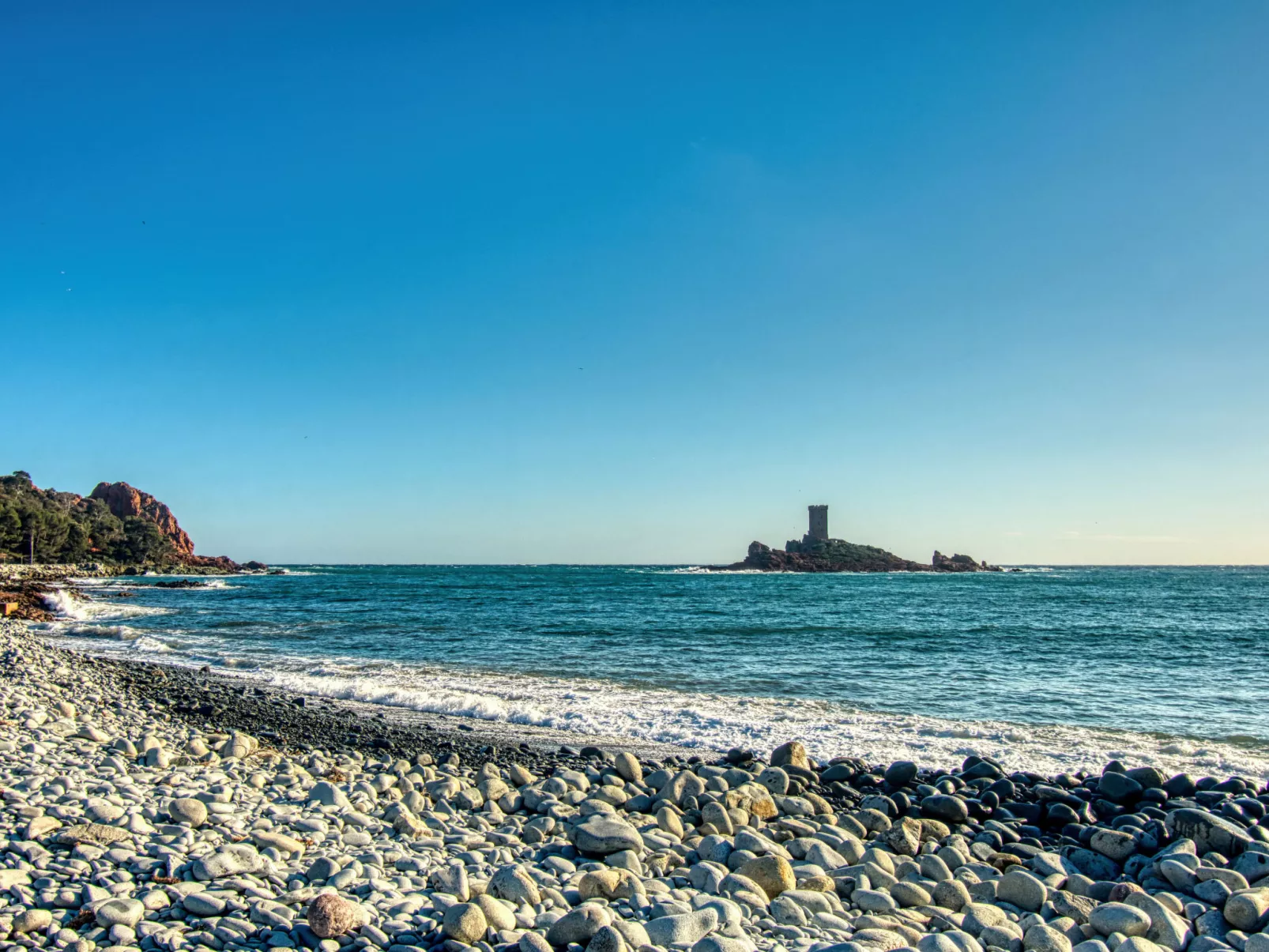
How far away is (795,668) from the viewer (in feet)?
60.5

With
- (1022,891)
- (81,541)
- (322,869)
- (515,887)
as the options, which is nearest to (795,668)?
(1022,891)

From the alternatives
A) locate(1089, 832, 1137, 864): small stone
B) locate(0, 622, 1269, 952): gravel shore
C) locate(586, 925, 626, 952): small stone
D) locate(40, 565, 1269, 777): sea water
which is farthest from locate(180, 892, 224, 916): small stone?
locate(40, 565, 1269, 777): sea water

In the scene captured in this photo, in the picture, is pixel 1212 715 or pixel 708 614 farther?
pixel 708 614

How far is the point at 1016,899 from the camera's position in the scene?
5.42 m

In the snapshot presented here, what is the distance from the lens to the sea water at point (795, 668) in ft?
37.9

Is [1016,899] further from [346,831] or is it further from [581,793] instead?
[346,831]

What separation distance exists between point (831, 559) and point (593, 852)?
133797 mm

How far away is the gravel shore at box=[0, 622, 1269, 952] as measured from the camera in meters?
4.39

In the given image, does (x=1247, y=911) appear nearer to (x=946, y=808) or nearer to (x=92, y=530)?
(x=946, y=808)

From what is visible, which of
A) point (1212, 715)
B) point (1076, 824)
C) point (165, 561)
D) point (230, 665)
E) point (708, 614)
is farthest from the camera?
point (165, 561)

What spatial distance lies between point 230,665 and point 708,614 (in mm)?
21187

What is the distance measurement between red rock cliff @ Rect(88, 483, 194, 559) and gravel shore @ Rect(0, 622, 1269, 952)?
543 feet

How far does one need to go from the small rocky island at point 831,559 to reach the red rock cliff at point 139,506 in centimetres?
11101

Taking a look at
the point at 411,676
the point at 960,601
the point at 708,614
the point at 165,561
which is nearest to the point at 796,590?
the point at 960,601
